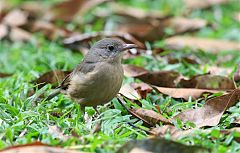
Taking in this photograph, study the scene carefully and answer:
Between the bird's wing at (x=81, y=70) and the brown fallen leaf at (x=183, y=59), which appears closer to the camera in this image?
the bird's wing at (x=81, y=70)

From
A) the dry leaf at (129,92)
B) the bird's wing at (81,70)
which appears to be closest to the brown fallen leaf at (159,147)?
the dry leaf at (129,92)

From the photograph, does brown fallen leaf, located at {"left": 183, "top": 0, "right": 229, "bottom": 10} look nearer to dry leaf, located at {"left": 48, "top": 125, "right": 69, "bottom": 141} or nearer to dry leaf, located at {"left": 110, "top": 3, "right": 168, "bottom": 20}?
dry leaf, located at {"left": 110, "top": 3, "right": 168, "bottom": 20}

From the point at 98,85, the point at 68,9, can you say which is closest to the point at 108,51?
the point at 98,85

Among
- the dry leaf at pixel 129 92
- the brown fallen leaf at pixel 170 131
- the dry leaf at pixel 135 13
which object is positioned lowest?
the brown fallen leaf at pixel 170 131

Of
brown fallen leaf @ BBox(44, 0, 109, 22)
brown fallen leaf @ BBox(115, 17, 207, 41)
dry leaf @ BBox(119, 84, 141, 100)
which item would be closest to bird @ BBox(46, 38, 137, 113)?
dry leaf @ BBox(119, 84, 141, 100)

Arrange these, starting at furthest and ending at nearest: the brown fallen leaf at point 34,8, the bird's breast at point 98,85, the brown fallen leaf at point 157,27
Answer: the brown fallen leaf at point 34,8
the brown fallen leaf at point 157,27
the bird's breast at point 98,85

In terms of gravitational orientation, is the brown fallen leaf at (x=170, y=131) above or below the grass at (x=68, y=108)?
below

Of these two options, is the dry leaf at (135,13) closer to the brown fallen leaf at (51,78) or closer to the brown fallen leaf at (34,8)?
the brown fallen leaf at (34,8)
